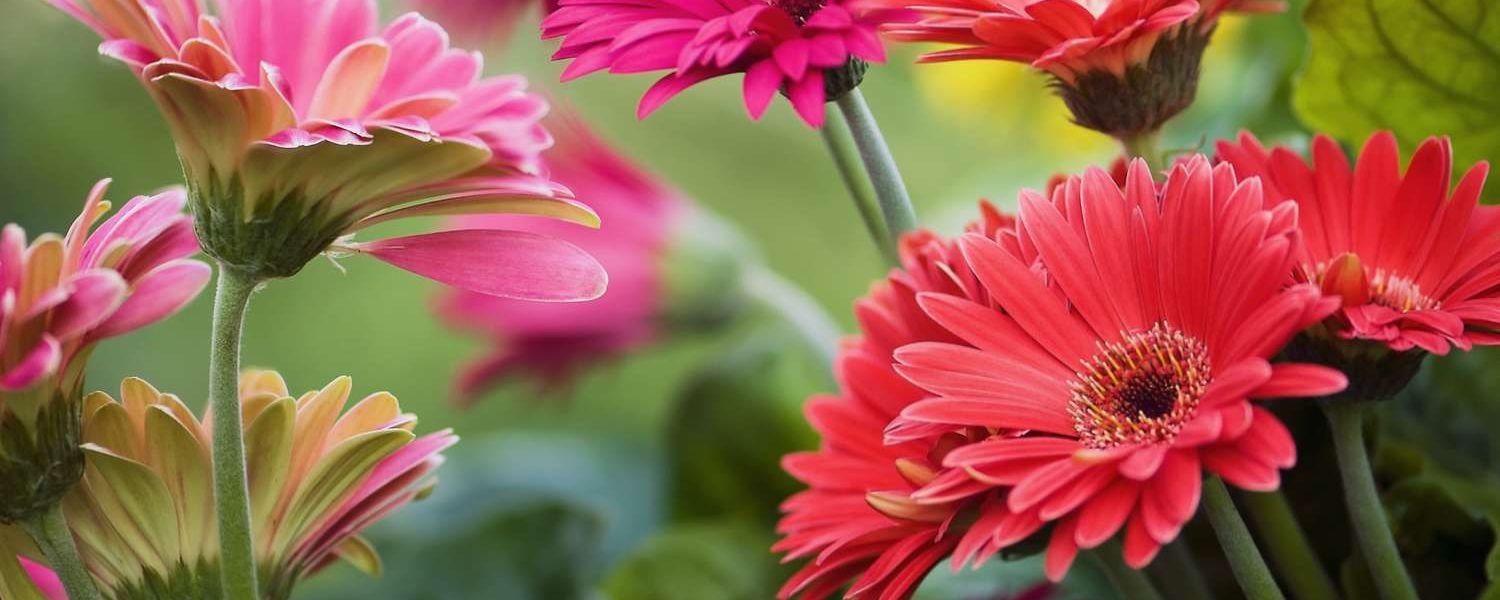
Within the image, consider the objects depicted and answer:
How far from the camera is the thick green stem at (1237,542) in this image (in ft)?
0.73

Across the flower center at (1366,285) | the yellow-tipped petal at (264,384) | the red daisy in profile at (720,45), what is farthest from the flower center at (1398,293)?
the yellow-tipped petal at (264,384)

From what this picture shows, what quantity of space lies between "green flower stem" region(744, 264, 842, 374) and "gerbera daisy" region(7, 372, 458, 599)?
9.8 inches

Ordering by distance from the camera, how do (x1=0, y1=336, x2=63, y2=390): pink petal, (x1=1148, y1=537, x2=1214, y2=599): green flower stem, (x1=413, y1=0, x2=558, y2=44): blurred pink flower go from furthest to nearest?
1. (x1=413, y1=0, x2=558, y2=44): blurred pink flower
2. (x1=1148, y1=537, x2=1214, y2=599): green flower stem
3. (x1=0, y1=336, x2=63, y2=390): pink petal

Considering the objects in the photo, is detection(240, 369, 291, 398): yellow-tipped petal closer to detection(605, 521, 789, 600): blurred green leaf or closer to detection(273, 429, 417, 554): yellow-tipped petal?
detection(273, 429, 417, 554): yellow-tipped petal

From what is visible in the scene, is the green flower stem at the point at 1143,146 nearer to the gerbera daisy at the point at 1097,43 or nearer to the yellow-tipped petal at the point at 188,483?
the gerbera daisy at the point at 1097,43

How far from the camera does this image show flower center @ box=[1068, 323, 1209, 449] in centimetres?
23

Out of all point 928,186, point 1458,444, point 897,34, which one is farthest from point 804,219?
point 897,34

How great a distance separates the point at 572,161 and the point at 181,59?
300 millimetres

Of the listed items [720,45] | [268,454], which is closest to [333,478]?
[268,454]

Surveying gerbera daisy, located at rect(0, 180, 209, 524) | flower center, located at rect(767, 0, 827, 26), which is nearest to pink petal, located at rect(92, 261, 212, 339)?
gerbera daisy, located at rect(0, 180, 209, 524)

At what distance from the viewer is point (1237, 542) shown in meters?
0.23

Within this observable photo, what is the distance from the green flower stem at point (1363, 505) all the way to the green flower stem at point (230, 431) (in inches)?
7.7

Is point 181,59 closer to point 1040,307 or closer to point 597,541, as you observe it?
point 1040,307

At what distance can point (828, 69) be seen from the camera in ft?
0.80
